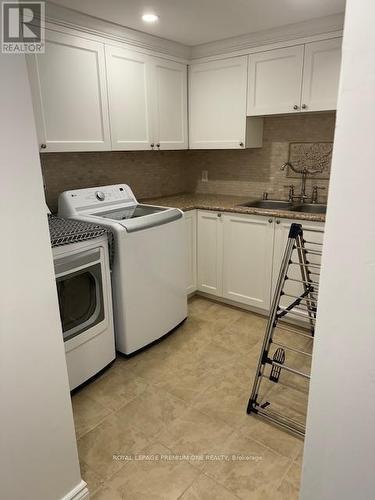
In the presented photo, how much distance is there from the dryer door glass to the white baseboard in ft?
2.47

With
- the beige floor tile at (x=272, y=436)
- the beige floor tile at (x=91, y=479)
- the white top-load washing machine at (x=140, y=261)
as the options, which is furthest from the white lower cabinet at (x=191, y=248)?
the beige floor tile at (x=91, y=479)

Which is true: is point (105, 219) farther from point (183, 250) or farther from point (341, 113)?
point (341, 113)

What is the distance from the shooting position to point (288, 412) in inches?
76.3

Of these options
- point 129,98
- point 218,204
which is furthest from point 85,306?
point 129,98

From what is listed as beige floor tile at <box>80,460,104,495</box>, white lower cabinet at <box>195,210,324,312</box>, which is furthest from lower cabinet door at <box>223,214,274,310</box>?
beige floor tile at <box>80,460,104,495</box>

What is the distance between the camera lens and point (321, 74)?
2.49 metres

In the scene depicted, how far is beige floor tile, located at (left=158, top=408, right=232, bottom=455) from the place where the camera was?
171cm

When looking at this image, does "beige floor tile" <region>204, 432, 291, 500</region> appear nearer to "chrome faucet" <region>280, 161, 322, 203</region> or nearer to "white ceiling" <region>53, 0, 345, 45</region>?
"chrome faucet" <region>280, 161, 322, 203</region>

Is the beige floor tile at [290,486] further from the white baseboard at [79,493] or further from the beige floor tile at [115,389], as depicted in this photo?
the beige floor tile at [115,389]

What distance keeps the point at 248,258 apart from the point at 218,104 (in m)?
1.38

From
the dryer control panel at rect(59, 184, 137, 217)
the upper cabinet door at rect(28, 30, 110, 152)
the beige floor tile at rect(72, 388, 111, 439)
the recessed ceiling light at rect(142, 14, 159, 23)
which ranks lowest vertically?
the beige floor tile at rect(72, 388, 111, 439)

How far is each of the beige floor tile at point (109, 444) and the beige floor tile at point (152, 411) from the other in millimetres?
38

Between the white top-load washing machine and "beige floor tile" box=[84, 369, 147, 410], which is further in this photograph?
the white top-load washing machine

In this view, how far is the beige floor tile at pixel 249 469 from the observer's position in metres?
1.50
